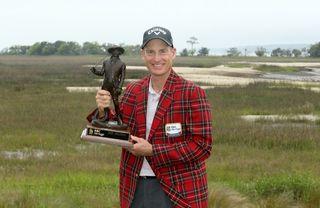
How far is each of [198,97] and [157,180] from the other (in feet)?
1.87

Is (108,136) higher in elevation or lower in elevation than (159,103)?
lower

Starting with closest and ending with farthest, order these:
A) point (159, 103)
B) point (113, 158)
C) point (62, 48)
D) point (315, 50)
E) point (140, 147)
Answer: point (140, 147)
point (159, 103)
point (113, 158)
point (315, 50)
point (62, 48)

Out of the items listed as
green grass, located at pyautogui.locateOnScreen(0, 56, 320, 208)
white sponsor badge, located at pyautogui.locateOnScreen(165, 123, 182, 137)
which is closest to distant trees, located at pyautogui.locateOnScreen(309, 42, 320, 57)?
green grass, located at pyautogui.locateOnScreen(0, 56, 320, 208)

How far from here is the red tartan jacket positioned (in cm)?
332

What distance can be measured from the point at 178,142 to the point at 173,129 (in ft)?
0.29

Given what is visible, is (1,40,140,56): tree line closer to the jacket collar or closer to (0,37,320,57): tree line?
(0,37,320,57): tree line

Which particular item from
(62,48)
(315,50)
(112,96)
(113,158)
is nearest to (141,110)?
(112,96)

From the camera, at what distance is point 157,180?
3428mm

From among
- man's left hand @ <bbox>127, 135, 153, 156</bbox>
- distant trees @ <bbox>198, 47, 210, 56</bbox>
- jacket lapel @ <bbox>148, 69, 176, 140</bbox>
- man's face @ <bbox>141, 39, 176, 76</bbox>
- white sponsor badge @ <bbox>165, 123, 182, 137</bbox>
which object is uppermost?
man's face @ <bbox>141, 39, 176, 76</bbox>

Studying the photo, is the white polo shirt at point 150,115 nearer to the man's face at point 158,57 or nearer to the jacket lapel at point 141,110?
the jacket lapel at point 141,110

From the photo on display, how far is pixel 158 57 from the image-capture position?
11.1 ft

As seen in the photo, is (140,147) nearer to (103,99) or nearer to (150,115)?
(150,115)

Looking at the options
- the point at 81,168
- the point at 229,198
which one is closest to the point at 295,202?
the point at 229,198

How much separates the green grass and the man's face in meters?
2.73
